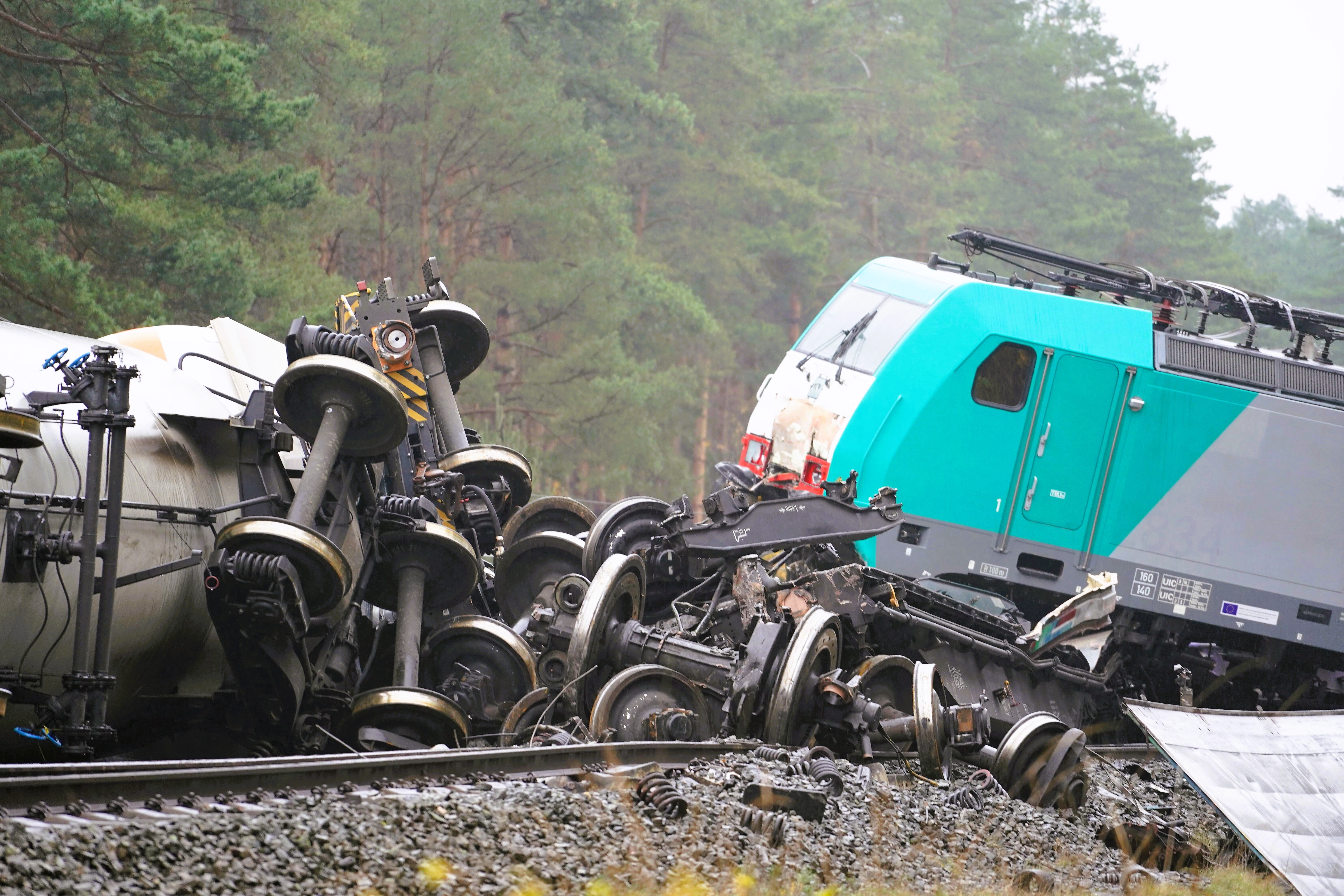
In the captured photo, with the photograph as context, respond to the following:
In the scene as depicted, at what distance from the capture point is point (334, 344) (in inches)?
335

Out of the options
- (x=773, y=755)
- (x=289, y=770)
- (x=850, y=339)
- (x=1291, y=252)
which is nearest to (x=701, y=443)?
(x=850, y=339)

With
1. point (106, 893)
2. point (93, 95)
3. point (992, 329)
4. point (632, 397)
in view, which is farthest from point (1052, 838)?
point (632, 397)

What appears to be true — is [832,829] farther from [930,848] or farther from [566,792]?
[566,792]

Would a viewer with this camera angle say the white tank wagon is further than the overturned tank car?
No

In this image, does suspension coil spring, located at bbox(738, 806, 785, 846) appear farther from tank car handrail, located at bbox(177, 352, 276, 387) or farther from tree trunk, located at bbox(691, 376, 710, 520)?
tree trunk, located at bbox(691, 376, 710, 520)

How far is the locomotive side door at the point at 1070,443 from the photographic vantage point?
1269cm

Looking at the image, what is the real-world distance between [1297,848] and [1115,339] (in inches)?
250

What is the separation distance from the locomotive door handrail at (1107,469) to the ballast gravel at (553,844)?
5.00 metres

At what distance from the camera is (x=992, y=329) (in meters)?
12.6

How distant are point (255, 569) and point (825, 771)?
312 cm

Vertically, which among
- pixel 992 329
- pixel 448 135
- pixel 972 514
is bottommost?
pixel 972 514

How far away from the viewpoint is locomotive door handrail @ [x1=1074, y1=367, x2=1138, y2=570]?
12727 mm

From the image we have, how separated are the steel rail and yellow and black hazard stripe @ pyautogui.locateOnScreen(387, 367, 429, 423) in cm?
445

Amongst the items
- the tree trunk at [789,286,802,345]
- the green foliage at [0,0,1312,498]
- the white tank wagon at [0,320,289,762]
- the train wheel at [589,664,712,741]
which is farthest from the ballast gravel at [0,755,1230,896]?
the tree trunk at [789,286,802,345]
